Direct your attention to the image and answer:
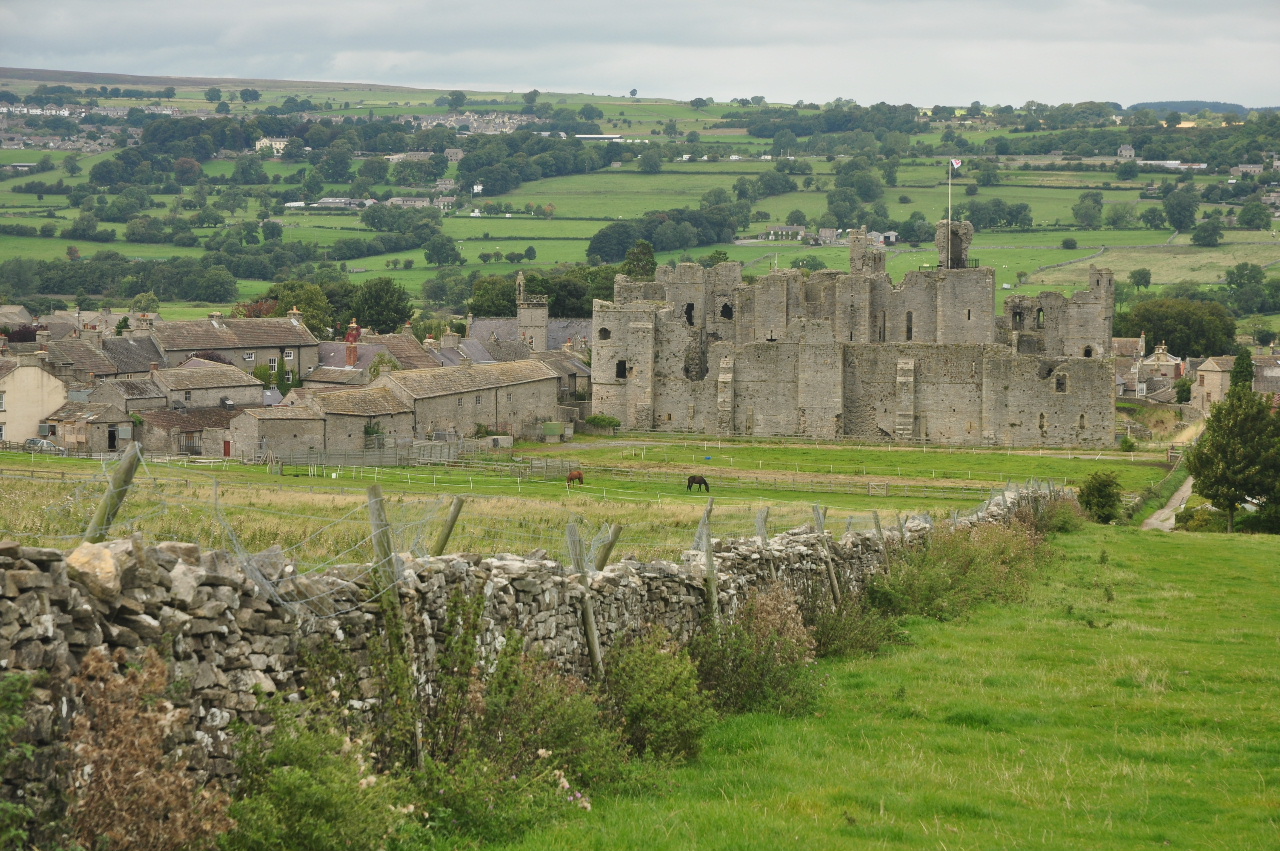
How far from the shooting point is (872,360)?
76.9 meters

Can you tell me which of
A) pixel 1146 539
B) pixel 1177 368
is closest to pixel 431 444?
pixel 1146 539

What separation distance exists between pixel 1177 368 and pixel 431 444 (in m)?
72.8

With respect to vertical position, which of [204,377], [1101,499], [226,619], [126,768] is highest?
[226,619]

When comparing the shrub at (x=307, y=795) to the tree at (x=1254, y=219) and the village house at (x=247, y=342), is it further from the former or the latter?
the tree at (x=1254, y=219)

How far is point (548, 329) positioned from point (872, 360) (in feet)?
117

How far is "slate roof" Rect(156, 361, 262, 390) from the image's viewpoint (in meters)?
65.8

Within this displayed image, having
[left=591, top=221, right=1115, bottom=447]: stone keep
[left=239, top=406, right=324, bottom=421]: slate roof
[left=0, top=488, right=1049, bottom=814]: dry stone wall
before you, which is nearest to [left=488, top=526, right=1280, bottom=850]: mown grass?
[left=0, top=488, right=1049, bottom=814]: dry stone wall

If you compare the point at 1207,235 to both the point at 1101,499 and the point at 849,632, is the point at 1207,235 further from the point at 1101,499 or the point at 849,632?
the point at 849,632

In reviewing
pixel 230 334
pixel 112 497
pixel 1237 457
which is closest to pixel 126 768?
pixel 112 497

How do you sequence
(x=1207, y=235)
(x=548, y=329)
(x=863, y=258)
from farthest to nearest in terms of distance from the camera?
1. (x=1207, y=235)
2. (x=548, y=329)
3. (x=863, y=258)

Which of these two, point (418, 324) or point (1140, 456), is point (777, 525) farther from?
point (418, 324)

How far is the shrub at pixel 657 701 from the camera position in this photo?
39.7 feet

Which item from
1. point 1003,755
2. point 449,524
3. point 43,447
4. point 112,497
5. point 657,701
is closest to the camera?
point 112,497

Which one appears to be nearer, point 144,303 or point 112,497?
point 112,497
